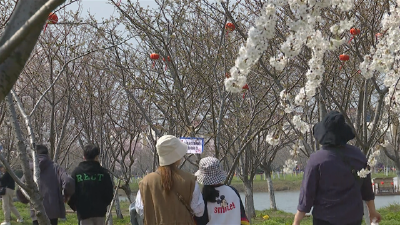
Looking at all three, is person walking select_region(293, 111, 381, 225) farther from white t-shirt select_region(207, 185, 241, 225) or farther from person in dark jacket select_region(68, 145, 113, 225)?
person in dark jacket select_region(68, 145, 113, 225)

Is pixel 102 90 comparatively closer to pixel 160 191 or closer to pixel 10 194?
pixel 10 194

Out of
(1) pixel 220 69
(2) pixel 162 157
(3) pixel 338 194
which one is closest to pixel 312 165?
(3) pixel 338 194

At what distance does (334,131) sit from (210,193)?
1.05 metres

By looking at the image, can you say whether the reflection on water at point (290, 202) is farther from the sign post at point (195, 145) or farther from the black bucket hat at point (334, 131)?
the black bucket hat at point (334, 131)

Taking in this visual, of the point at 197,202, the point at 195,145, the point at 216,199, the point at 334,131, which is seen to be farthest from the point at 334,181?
the point at 195,145

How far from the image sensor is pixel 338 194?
4043mm

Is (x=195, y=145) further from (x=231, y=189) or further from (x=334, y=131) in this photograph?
(x=334, y=131)

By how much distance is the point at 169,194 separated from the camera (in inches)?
154

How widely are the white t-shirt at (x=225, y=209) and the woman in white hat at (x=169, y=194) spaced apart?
0.12 metres

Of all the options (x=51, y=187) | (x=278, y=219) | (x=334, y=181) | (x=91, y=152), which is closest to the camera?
(x=334, y=181)

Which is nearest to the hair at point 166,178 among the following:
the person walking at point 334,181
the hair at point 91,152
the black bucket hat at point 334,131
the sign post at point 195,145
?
the person walking at point 334,181

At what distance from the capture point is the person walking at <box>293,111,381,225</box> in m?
4.04

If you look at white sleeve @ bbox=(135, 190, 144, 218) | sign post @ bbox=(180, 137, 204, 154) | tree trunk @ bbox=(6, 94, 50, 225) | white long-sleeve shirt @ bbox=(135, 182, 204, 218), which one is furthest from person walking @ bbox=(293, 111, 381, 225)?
tree trunk @ bbox=(6, 94, 50, 225)

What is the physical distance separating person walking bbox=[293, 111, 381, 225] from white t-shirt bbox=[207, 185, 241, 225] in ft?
1.58
